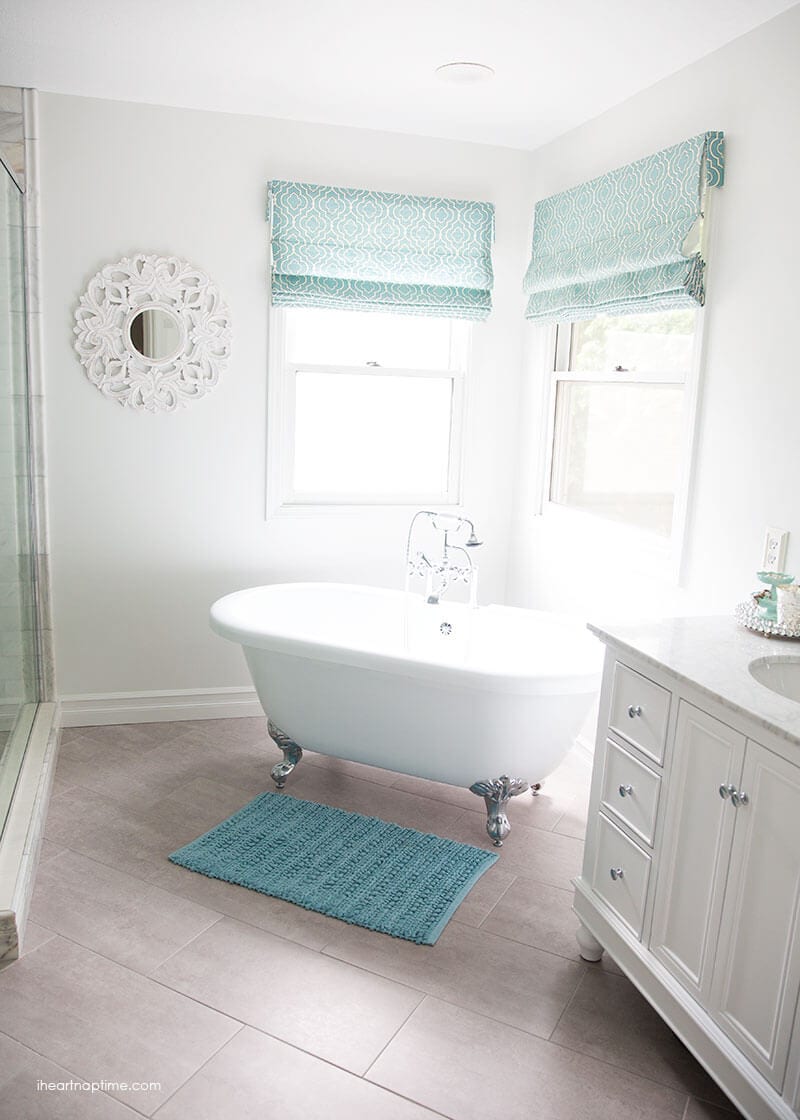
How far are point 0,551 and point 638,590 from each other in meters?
2.20

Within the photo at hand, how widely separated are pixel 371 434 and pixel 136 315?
1094mm

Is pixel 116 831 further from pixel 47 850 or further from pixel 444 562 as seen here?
pixel 444 562

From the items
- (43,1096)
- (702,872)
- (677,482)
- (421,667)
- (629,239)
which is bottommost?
(43,1096)

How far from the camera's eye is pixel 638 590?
3.24 m

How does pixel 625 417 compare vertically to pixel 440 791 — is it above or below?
above

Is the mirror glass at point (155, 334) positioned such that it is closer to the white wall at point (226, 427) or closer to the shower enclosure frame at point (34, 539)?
the white wall at point (226, 427)

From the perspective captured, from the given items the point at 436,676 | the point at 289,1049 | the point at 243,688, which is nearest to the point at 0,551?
the point at 243,688

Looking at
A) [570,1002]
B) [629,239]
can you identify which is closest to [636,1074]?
[570,1002]

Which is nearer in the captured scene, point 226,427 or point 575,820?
point 575,820

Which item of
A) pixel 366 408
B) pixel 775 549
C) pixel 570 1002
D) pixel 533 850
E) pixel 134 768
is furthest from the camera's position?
pixel 366 408

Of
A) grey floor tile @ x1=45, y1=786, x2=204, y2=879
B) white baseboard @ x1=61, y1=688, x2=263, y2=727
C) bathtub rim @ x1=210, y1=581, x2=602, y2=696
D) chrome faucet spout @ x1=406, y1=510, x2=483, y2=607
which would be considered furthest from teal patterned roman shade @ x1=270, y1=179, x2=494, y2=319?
grey floor tile @ x1=45, y1=786, x2=204, y2=879

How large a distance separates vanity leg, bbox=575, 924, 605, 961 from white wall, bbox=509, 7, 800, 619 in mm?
1022

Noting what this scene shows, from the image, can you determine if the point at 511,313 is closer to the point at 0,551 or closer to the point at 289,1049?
the point at 0,551

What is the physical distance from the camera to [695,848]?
6.29 ft
